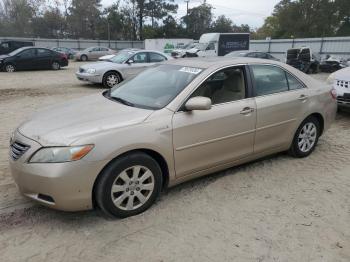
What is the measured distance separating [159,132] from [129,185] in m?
0.61

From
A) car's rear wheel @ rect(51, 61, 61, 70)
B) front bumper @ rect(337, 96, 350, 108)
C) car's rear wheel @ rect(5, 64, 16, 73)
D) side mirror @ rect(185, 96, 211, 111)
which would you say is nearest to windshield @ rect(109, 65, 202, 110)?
side mirror @ rect(185, 96, 211, 111)

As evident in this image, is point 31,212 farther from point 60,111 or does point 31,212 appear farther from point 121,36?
point 121,36

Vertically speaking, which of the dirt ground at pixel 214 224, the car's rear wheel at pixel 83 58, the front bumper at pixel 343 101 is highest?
the front bumper at pixel 343 101

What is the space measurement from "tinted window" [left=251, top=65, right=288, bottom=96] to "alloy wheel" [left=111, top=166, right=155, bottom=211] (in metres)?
1.89

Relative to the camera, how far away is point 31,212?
3623 millimetres

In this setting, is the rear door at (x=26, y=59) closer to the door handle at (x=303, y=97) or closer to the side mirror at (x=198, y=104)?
the door handle at (x=303, y=97)

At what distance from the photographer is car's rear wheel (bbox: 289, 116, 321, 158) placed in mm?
5062

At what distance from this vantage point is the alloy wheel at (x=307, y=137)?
202 inches

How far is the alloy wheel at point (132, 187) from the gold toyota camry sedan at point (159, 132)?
0.01 m

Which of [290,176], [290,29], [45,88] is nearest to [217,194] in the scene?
[290,176]

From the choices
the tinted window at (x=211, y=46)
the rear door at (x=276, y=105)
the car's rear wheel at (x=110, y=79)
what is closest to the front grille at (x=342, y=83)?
the rear door at (x=276, y=105)

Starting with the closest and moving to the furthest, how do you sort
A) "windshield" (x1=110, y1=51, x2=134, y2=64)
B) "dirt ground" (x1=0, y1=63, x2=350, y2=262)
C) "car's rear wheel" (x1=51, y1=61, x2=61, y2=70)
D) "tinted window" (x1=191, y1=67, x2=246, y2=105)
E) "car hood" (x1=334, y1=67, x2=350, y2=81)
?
1. "dirt ground" (x1=0, y1=63, x2=350, y2=262)
2. "tinted window" (x1=191, y1=67, x2=246, y2=105)
3. "car hood" (x1=334, y1=67, x2=350, y2=81)
4. "windshield" (x1=110, y1=51, x2=134, y2=64)
5. "car's rear wheel" (x1=51, y1=61, x2=61, y2=70)

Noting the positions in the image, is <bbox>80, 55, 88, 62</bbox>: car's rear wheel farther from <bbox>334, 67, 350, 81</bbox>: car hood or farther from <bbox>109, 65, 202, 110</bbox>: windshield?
<bbox>109, 65, 202, 110</bbox>: windshield

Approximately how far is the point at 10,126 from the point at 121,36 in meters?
62.0
